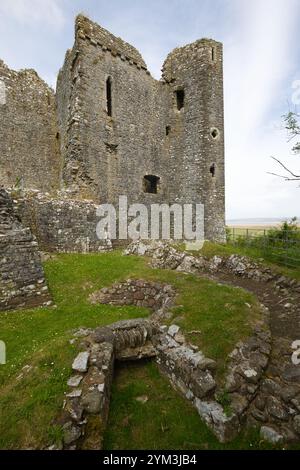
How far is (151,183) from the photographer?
75.0ft

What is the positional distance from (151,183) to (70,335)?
1708 centimetres

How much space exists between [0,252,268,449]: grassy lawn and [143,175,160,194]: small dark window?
1082 cm

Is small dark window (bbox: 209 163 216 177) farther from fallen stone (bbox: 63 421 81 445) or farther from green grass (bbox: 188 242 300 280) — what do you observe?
fallen stone (bbox: 63 421 81 445)

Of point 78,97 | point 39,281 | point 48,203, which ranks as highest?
point 78,97

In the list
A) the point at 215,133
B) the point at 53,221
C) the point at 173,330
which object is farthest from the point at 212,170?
the point at 173,330

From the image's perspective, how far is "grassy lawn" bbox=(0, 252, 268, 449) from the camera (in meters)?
5.14

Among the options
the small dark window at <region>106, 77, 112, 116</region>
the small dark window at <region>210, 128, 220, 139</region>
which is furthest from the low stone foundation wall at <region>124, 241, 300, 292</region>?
the small dark window at <region>210, 128, 220, 139</region>

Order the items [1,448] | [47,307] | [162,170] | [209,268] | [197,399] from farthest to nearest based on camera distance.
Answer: [162,170], [209,268], [47,307], [197,399], [1,448]

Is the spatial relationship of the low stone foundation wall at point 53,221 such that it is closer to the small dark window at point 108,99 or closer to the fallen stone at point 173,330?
the small dark window at point 108,99

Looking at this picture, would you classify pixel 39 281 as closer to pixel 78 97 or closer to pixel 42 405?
pixel 42 405

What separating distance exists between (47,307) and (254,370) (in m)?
6.70

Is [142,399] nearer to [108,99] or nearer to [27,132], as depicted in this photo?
[108,99]

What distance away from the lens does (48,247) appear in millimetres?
14758

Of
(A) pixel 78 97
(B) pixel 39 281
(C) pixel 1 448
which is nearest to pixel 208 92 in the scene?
(A) pixel 78 97
